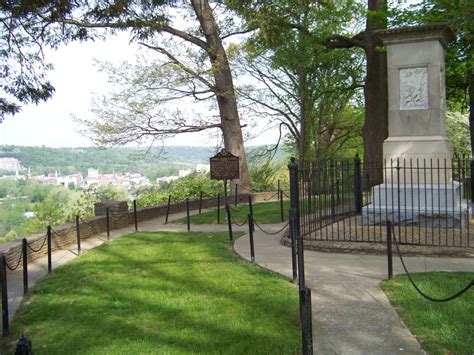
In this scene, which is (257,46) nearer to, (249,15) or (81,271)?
(249,15)

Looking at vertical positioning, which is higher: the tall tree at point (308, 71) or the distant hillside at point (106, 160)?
the tall tree at point (308, 71)

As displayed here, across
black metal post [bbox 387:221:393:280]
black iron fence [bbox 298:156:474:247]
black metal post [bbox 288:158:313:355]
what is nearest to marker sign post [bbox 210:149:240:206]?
black iron fence [bbox 298:156:474:247]

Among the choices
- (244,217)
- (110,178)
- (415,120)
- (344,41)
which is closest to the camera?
(415,120)

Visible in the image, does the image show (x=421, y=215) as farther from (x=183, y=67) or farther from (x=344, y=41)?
(x=183, y=67)

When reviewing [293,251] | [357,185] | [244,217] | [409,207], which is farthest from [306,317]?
[244,217]

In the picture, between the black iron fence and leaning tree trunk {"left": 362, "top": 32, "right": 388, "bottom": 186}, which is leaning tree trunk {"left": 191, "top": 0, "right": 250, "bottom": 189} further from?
the black iron fence

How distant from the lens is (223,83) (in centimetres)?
2367

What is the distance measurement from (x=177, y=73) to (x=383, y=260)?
663 inches

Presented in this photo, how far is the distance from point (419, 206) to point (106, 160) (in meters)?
29.2

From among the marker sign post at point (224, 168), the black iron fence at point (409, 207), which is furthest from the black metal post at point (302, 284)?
the marker sign post at point (224, 168)

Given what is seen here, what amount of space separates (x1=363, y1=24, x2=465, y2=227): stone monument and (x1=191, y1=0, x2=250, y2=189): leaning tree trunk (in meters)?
11.5

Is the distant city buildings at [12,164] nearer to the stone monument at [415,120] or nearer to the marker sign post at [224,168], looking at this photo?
the marker sign post at [224,168]

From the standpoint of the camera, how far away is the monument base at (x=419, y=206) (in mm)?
10781

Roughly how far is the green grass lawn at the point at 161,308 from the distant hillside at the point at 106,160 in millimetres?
16413
